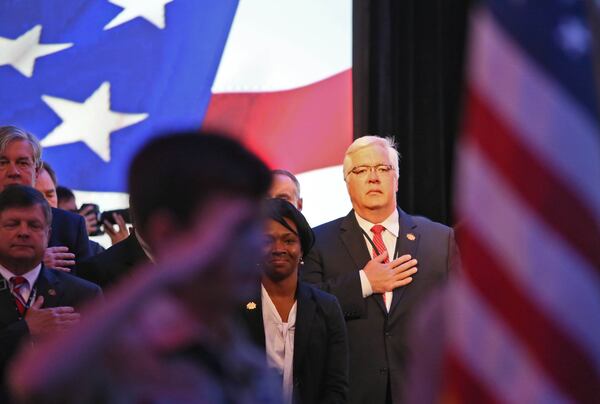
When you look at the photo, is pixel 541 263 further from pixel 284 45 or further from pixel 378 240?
pixel 284 45

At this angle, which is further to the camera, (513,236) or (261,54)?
(261,54)

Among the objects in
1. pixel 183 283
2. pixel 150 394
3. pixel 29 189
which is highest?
pixel 29 189

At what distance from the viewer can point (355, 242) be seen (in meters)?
4.09

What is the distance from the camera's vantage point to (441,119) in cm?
619

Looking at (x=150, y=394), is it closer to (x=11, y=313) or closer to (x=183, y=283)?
(x=183, y=283)

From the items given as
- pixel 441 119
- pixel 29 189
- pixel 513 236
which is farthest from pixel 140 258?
pixel 441 119

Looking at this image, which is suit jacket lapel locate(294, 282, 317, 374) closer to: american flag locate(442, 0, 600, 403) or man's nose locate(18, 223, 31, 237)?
man's nose locate(18, 223, 31, 237)

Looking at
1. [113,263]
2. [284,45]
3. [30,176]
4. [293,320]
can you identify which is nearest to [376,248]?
[293,320]

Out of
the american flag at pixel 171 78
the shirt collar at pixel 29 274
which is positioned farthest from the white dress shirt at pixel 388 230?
the american flag at pixel 171 78

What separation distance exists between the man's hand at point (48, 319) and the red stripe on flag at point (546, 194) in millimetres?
1939

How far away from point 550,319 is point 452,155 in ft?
16.3

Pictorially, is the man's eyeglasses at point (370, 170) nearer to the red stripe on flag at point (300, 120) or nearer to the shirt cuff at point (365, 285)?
the shirt cuff at point (365, 285)

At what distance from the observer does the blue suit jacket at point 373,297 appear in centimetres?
386

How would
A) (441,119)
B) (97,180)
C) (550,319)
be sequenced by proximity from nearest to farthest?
1. (550,319)
2. (97,180)
3. (441,119)
